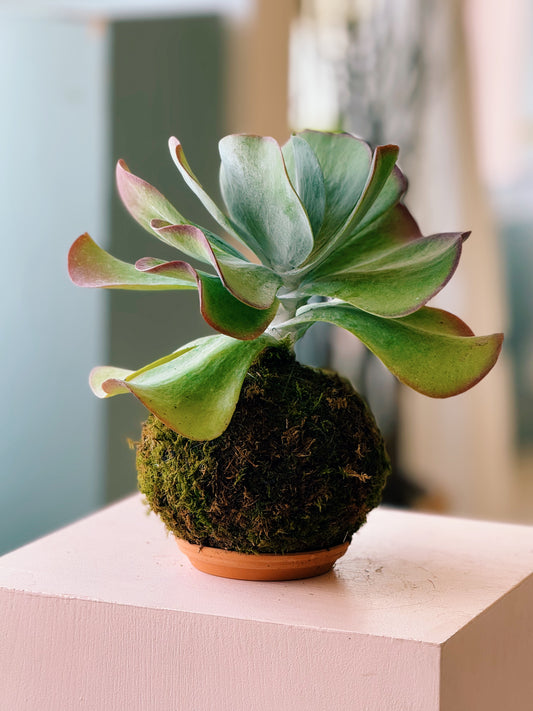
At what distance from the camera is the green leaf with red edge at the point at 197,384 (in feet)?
2.33

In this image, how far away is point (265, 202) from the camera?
2.56 ft

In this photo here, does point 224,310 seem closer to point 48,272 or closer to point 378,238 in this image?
point 378,238

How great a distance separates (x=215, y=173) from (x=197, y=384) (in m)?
2.26

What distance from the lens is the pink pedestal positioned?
0.67 meters

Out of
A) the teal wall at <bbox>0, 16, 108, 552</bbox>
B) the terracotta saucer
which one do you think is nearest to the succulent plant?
the terracotta saucer

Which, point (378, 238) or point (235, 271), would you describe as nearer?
point (235, 271)

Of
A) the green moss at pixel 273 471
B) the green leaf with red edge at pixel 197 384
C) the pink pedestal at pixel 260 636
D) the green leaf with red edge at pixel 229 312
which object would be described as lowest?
the pink pedestal at pixel 260 636

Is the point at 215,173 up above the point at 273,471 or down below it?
above

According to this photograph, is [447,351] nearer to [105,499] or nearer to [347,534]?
[347,534]

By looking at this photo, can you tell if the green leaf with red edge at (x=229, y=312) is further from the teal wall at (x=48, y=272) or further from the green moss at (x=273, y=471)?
the teal wall at (x=48, y=272)

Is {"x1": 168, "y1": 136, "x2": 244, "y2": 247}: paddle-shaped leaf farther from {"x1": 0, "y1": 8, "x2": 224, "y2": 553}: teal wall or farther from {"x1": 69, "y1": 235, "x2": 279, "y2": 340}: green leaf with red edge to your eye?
{"x1": 0, "y1": 8, "x2": 224, "y2": 553}: teal wall

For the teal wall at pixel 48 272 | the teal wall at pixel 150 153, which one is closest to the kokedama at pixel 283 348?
the teal wall at pixel 48 272

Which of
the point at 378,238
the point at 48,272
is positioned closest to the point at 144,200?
the point at 378,238

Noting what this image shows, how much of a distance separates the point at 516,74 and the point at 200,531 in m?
2.68
